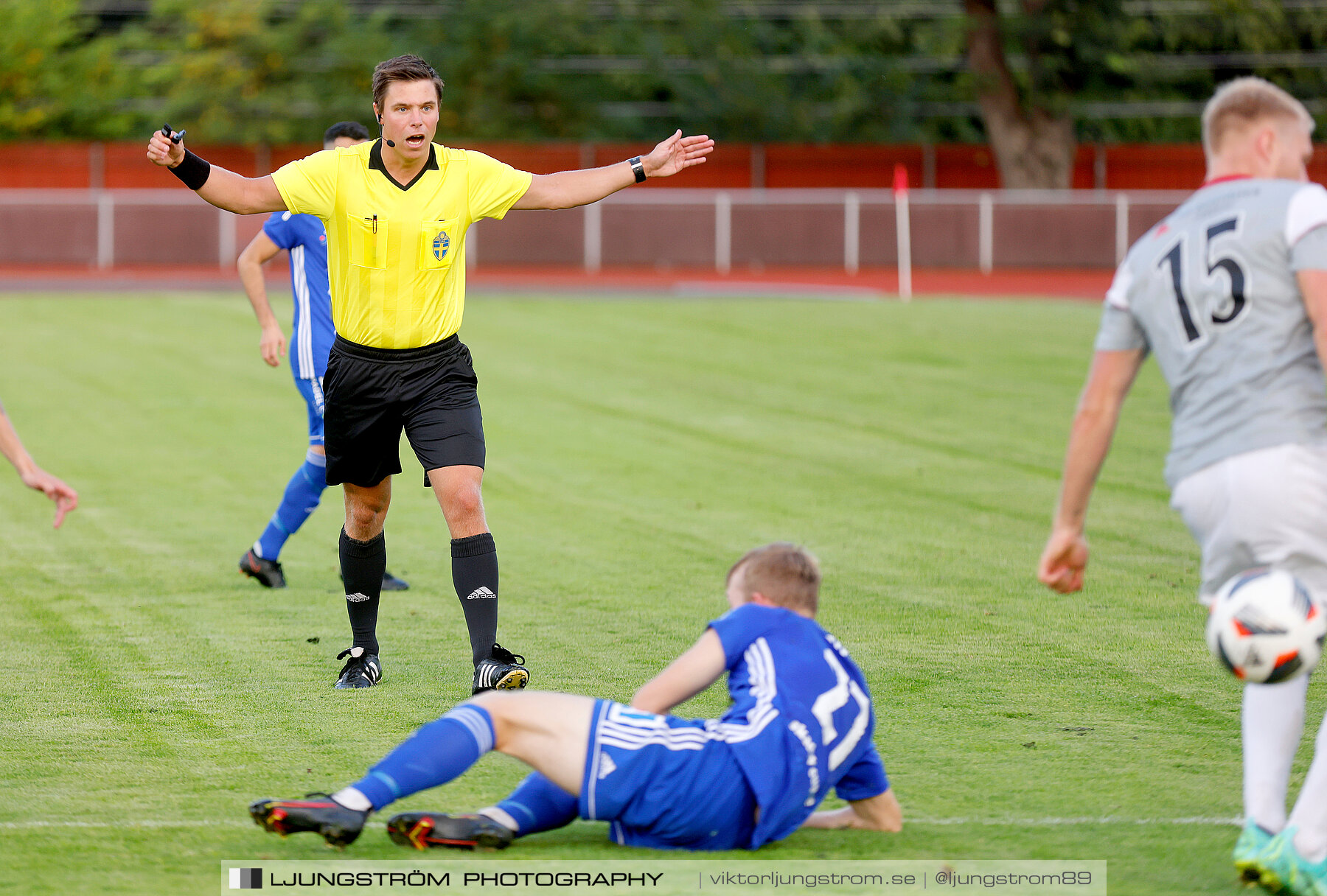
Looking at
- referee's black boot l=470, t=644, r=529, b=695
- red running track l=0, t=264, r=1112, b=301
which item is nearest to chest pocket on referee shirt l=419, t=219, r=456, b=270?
referee's black boot l=470, t=644, r=529, b=695

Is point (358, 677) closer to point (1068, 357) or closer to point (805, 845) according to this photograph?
point (805, 845)

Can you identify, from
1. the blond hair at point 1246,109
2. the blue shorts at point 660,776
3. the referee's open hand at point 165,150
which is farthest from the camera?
the referee's open hand at point 165,150

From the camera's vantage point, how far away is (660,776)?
436 cm

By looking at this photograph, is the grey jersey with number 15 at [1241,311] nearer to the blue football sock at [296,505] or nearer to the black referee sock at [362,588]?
the black referee sock at [362,588]

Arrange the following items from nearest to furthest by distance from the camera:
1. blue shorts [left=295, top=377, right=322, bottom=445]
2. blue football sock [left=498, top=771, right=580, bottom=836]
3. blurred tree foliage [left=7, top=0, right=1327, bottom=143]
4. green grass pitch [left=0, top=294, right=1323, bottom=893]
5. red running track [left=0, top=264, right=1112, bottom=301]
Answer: blue football sock [left=498, top=771, right=580, bottom=836] < green grass pitch [left=0, top=294, right=1323, bottom=893] < blue shorts [left=295, top=377, right=322, bottom=445] < red running track [left=0, top=264, right=1112, bottom=301] < blurred tree foliage [left=7, top=0, right=1327, bottom=143]

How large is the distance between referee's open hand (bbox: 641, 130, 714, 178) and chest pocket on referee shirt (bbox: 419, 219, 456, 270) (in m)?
0.81

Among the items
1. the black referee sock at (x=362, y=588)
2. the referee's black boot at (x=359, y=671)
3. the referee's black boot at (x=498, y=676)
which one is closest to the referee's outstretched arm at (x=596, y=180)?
the black referee sock at (x=362, y=588)

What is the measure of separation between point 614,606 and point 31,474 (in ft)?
10.6

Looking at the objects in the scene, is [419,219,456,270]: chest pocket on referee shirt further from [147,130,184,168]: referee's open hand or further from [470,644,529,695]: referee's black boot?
[470,644,529,695]: referee's black boot

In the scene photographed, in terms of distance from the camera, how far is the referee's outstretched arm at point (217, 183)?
5914 millimetres

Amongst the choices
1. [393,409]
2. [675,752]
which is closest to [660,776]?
[675,752]

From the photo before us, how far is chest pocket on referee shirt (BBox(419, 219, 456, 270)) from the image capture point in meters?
6.18

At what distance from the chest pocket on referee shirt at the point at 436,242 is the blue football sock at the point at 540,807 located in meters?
2.31

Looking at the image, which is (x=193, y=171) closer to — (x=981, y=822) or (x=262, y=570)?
(x=262, y=570)
